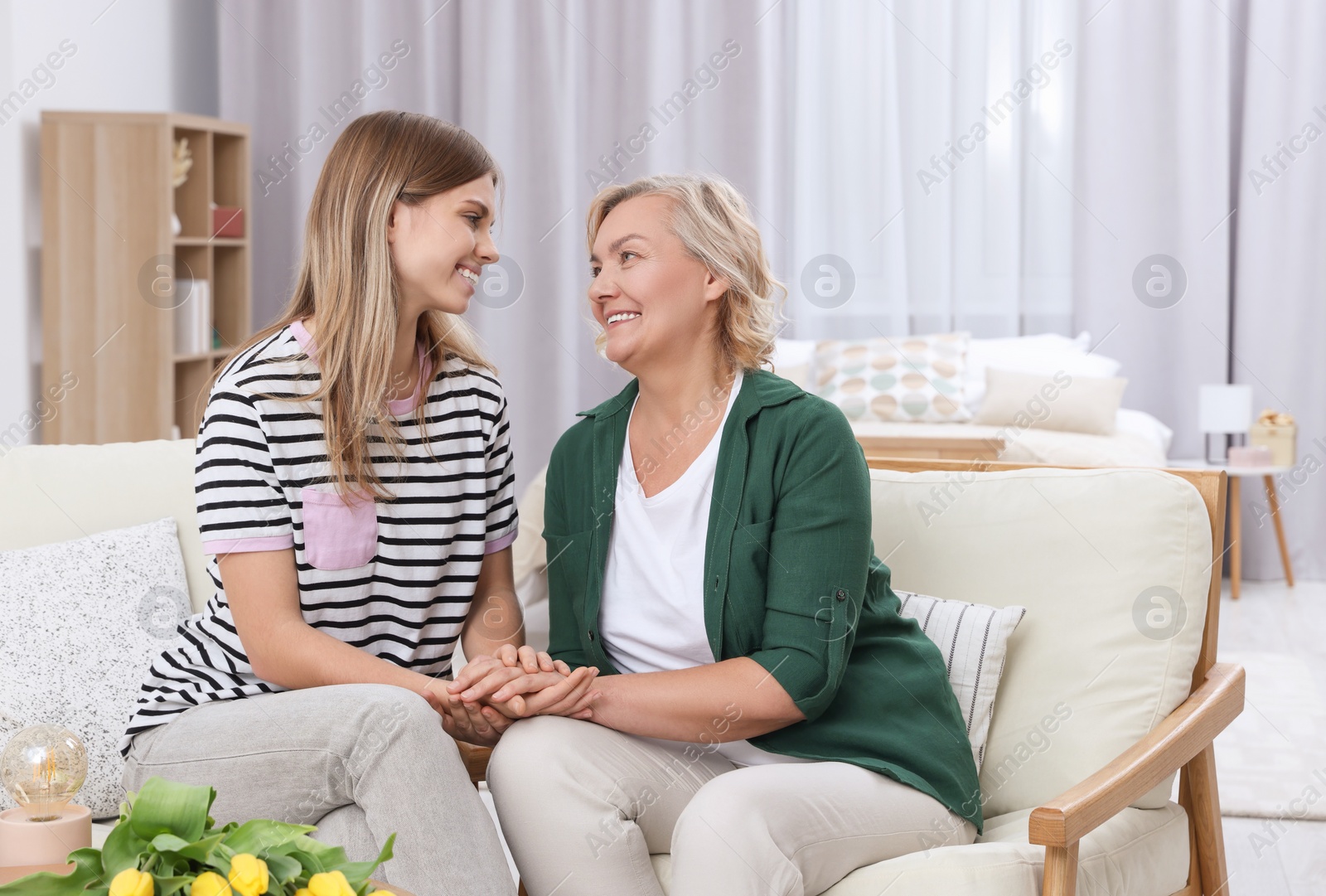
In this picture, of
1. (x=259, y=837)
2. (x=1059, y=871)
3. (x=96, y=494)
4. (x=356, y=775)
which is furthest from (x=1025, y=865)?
(x=96, y=494)

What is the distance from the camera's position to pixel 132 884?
79cm

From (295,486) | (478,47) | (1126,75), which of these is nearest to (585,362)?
(478,47)

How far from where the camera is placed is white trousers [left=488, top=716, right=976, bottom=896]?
4.16 feet

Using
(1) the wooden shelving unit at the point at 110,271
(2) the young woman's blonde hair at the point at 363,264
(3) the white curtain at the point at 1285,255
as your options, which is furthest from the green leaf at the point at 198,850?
(3) the white curtain at the point at 1285,255

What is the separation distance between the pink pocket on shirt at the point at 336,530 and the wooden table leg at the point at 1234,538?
151 inches

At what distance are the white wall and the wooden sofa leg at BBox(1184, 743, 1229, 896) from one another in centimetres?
355

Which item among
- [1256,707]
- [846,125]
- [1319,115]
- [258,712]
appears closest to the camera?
[258,712]

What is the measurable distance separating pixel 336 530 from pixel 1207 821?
44.2 inches

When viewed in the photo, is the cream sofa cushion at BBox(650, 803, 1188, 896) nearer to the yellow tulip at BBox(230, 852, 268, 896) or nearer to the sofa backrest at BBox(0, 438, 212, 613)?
the yellow tulip at BBox(230, 852, 268, 896)

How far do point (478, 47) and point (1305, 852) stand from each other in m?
4.07

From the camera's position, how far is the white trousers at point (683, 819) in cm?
127

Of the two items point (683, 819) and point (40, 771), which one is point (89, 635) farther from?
point (683, 819)

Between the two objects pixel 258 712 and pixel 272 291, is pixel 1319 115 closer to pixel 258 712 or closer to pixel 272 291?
pixel 272 291

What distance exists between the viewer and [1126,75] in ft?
15.5
